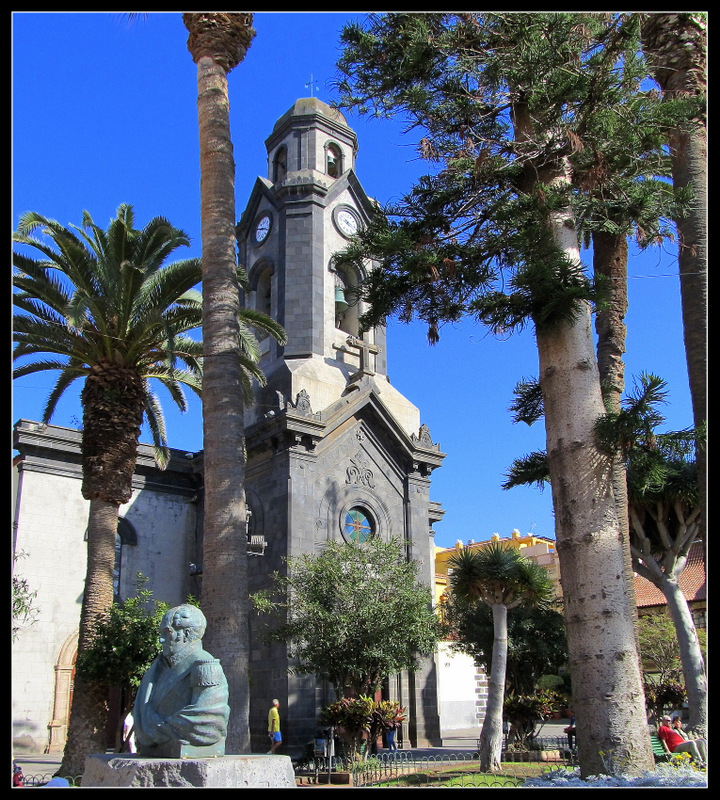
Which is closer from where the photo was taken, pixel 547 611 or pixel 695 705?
pixel 695 705

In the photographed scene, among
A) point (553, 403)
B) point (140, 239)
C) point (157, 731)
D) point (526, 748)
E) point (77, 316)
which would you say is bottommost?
point (526, 748)

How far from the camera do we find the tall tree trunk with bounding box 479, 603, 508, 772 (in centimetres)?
1533

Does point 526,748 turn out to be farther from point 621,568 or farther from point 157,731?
point 157,731

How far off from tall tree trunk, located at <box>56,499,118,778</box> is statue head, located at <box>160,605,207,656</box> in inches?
337

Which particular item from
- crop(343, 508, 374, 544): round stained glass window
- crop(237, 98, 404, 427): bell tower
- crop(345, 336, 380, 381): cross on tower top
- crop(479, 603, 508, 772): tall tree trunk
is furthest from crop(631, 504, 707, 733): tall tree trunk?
crop(237, 98, 404, 427): bell tower

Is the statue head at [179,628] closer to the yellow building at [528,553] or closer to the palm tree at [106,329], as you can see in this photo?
the palm tree at [106,329]

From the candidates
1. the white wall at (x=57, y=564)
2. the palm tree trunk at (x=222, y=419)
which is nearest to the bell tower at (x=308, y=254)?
the white wall at (x=57, y=564)

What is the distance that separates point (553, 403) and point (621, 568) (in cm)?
220

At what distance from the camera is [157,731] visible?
23.7 ft

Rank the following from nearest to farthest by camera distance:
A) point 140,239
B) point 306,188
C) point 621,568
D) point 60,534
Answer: point 621,568 < point 140,239 < point 60,534 < point 306,188

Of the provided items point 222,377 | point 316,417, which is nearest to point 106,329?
point 222,377

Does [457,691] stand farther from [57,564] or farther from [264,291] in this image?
[264,291]

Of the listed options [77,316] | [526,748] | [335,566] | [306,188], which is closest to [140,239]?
[77,316]

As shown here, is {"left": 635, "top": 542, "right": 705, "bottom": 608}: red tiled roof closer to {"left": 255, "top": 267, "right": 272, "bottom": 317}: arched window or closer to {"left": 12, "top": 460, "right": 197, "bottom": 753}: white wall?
{"left": 255, "top": 267, "right": 272, "bottom": 317}: arched window
